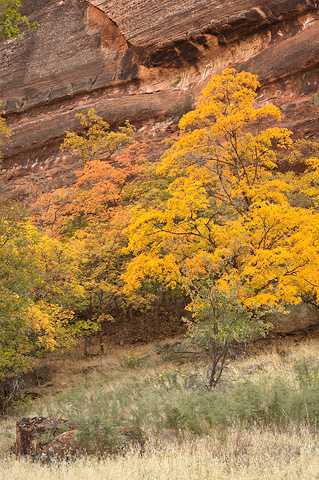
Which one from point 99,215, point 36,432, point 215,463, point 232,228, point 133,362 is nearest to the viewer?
point 215,463

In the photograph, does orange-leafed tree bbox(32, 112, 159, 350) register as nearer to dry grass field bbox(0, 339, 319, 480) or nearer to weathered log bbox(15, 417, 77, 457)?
weathered log bbox(15, 417, 77, 457)

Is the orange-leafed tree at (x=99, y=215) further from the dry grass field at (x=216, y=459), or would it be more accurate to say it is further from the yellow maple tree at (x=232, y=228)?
the dry grass field at (x=216, y=459)

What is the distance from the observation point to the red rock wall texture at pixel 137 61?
30.9 m

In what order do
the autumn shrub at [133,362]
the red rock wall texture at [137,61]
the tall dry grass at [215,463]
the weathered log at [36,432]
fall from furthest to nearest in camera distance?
the red rock wall texture at [137,61] → the autumn shrub at [133,362] → the weathered log at [36,432] → the tall dry grass at [215,463]

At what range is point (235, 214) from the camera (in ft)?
49.0

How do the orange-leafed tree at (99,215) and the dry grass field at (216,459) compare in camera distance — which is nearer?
the dry grass field at (216,459)

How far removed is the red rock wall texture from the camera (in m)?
30.9

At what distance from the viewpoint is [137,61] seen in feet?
137

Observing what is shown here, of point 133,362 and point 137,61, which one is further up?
point 137,61

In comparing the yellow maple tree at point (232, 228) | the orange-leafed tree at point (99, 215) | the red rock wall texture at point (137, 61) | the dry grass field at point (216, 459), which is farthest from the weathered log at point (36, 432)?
the red rock wall texture at point (137, 61)

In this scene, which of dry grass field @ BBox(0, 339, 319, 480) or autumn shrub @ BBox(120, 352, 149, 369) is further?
autumn shrub @ BBox(120, 352, 149, 369)

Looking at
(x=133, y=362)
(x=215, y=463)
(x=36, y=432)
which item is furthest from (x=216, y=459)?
(x=133, y=362)

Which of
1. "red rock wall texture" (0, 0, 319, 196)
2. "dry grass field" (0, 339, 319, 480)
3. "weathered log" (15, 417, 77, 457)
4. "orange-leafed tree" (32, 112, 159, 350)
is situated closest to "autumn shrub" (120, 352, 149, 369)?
"orange-leafed tree" (32, 112, 159, 350)

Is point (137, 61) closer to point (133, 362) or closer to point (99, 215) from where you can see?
point (99, 215)
